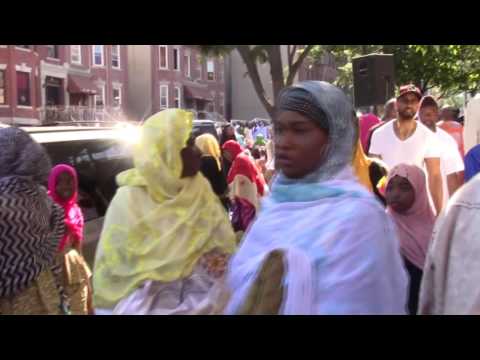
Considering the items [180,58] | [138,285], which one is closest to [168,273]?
[138,285]

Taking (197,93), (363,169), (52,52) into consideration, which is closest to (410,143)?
(363,169)

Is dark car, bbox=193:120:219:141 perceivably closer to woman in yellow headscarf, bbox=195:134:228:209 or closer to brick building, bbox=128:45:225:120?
woman in yellow headscarf, bbox=195:134:228:209

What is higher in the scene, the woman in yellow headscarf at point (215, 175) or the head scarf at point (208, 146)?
the head scarf at point (208, 146)

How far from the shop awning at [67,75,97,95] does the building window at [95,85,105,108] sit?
147 cm

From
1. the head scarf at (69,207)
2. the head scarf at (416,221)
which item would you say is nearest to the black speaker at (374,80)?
the head scarf at (416,221)

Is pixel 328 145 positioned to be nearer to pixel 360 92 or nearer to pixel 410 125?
pixel 410 125

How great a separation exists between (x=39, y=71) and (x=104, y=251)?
31435 millimetres

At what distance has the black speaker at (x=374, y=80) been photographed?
30.9 feet

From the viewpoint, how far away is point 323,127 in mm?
2588

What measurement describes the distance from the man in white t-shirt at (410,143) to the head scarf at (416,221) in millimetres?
1587

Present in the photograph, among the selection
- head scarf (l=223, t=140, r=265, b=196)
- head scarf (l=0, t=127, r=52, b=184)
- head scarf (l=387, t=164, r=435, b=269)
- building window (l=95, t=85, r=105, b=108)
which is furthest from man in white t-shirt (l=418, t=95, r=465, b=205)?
building window (l=95, t=85, r=105, b=108)

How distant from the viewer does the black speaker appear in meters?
9.43

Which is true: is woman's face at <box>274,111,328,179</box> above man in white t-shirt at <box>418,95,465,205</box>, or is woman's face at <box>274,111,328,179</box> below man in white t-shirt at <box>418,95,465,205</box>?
above

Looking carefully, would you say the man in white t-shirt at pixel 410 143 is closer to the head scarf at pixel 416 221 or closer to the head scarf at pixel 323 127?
the head scarf at pixel 416 221
